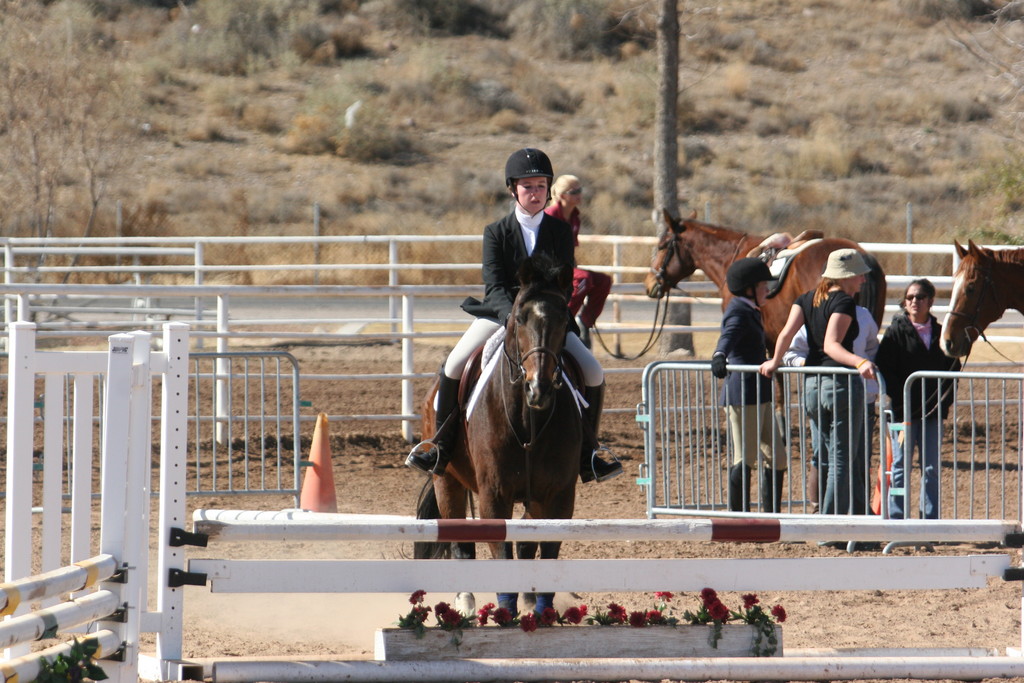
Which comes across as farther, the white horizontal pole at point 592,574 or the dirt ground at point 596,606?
the dirt ground at point 596,606

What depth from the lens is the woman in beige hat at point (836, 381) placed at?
25.7ft

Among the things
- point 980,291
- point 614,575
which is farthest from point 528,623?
point 980,291

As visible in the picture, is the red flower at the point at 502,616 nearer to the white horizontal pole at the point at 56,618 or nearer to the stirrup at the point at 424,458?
the stirrup at the point at 424,458

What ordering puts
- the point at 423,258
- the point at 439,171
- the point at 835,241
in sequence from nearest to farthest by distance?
the point at 835,241
the point at 423,258
the point at 439,171

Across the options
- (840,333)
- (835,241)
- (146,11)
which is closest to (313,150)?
(146,11)

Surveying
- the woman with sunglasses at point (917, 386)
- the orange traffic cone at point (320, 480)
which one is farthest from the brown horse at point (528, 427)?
the woman with sunglasses at point (917, 386)

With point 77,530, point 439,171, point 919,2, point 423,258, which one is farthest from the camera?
point 919,2

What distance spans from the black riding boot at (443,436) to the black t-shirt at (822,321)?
3.14 m

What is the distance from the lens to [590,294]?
11.1 m

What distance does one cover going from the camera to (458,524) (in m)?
4.57

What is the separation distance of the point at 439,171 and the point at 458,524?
30.5 metres

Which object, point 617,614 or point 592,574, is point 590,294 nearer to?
point 617,614

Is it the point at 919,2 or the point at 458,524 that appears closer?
the point at 458,524

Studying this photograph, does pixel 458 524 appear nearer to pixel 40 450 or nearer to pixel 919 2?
pixel 40 450
